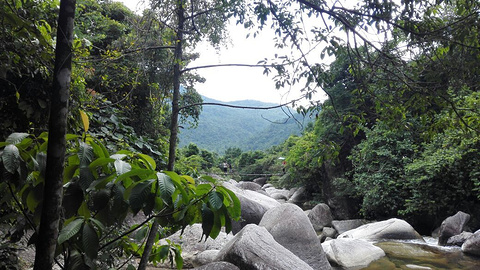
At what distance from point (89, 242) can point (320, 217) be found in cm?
1259

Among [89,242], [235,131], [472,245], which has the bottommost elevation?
[472,245]

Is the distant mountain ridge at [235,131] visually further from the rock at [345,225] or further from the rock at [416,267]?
the rock at [416,267]

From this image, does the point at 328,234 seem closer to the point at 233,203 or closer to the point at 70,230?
the point at 233,203

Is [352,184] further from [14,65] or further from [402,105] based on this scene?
[14,65]

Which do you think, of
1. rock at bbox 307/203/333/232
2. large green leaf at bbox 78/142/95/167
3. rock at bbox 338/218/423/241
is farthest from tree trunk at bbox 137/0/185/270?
rock at bbox 307/203/333/232

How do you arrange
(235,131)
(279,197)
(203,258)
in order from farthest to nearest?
(235,131), (279,197), (203,258)

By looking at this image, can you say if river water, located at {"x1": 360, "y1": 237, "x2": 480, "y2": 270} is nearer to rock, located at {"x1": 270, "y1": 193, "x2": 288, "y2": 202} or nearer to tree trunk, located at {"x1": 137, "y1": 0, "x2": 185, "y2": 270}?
tree trunk, located at {"x1": 137, "y1": 0, "x2": 185, "y2": 270}

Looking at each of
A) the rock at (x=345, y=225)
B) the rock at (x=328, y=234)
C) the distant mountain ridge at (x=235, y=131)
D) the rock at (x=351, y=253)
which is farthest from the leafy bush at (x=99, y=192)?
the distant mountain ridge at (x=235, y=131)

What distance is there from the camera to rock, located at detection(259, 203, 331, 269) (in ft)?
19.6

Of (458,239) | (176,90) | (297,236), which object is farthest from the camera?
(458,239)

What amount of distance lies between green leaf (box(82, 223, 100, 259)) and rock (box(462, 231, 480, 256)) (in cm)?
869

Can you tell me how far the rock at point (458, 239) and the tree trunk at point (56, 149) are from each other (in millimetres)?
9662

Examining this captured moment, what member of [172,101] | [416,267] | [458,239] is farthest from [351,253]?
[172,101]

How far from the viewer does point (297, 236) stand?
241 inches
